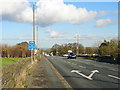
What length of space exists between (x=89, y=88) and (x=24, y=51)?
61.6 meters

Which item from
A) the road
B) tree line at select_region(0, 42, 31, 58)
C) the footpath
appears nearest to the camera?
the footpath

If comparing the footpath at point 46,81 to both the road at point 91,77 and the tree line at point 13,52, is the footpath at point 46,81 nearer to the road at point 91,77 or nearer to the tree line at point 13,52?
the road at point 91,77

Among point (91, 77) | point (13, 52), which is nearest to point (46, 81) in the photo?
point (91, 77)

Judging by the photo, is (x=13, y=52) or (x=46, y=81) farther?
(x=13, y=52)

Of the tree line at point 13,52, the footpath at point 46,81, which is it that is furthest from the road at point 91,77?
the tree line at point 13,52

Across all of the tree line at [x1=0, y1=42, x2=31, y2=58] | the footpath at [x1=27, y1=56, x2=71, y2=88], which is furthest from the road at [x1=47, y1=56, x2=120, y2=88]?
the tree line at [x1=0, y1=42, x2=31, y2=58]

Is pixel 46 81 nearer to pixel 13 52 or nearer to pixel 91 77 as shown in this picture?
pixel 91 77

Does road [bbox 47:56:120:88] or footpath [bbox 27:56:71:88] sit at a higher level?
footpath [bbox 27:56:71:88]

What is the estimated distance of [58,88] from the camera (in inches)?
381

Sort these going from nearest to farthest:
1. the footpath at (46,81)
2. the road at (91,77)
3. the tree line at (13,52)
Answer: the footpath at (46,81)
the road at (91,77)
the tree line at (13,52)

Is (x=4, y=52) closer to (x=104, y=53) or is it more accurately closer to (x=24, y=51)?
(x=24, y=51)

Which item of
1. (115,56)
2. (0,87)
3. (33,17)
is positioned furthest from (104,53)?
(0,87)

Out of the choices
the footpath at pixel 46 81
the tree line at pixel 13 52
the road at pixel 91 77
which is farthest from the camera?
the tree line at pixel 13 52

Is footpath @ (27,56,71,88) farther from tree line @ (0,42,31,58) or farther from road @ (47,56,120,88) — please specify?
tree line @ (0,42,31,58)
